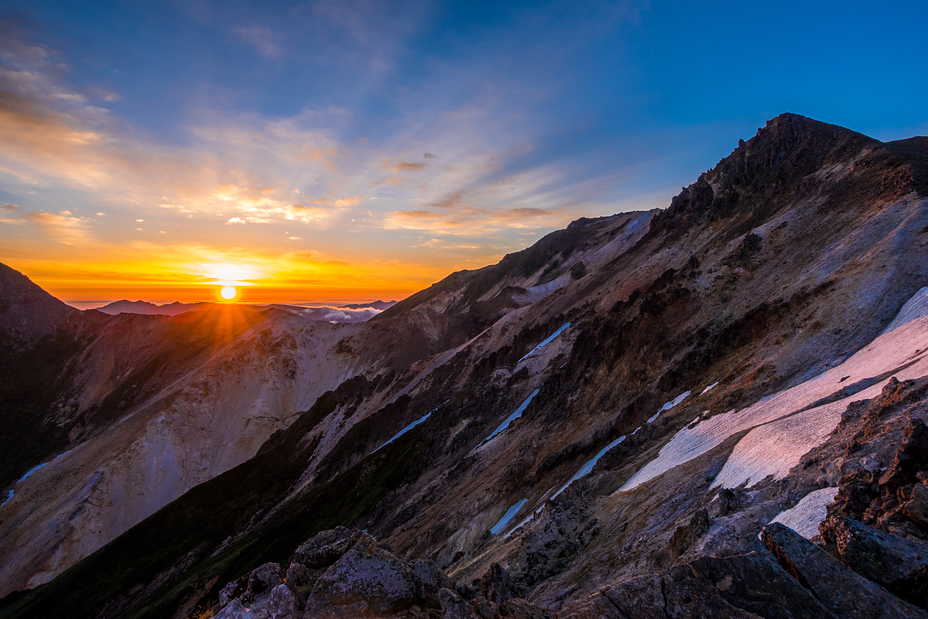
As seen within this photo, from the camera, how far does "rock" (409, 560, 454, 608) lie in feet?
32.6

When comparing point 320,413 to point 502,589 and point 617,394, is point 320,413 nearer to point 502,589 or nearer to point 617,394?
point 617,394

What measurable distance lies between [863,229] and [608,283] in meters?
36.7

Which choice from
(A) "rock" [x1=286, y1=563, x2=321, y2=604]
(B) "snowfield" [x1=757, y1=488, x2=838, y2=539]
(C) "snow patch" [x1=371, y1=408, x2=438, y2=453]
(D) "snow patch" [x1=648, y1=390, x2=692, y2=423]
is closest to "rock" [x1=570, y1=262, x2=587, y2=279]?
(C) "snow patch" [x1=371, y1=408, x2=438, y2=453]

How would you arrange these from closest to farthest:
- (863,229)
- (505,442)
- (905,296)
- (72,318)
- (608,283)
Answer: (905,296) → (863,229) → (505,442) → (608,283) → (72,318)

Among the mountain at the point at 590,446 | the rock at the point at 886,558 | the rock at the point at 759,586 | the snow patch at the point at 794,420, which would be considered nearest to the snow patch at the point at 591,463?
the mountain at the point at 590,446

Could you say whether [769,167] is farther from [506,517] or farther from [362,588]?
[362,588]

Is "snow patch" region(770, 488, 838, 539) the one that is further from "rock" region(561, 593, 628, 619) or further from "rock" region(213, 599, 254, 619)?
"rock" region(213, 599, 254, 619)

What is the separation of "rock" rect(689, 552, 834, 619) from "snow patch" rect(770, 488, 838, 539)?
134 inches

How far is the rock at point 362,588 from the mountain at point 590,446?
0.06 metres

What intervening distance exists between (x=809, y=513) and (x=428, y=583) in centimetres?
925

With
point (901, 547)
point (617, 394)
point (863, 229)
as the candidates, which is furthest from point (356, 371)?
point (901, 547)

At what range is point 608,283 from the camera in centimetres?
6931

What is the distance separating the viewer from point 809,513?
10.5 metres

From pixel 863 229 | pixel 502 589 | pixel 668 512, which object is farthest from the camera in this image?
pixel 863 229
